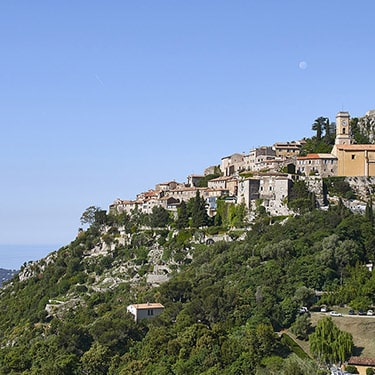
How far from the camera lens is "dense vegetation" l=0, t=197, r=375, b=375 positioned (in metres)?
43.8

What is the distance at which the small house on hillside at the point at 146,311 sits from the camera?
55.8 m

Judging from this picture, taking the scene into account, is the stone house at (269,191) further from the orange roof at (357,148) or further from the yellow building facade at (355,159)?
the orange roof at (357,148)

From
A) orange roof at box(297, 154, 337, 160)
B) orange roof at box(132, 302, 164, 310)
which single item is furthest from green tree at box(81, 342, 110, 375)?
orange roof at box(297, 154, 337, 160)

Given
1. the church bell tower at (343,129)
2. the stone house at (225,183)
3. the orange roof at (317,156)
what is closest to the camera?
the orange roof at (317,156)

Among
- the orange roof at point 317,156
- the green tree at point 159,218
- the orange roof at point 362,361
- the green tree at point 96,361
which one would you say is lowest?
the green tree at point 96,361

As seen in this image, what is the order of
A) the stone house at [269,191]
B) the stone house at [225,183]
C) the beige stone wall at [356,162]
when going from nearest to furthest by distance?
the stone house at [269,191] < the beige stone wall at [356,162] < the stone house at [225,183]

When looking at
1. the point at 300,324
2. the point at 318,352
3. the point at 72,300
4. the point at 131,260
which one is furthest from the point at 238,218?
the point at 318,352

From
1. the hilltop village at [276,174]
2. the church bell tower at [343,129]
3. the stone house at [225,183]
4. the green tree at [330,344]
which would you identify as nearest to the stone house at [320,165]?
the hilltop village at [276,174]

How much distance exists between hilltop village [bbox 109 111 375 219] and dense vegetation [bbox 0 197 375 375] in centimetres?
370

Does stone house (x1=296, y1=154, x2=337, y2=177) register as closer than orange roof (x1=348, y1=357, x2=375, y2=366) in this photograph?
No

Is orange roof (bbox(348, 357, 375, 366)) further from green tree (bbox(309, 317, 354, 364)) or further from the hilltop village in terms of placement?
the hilltop village

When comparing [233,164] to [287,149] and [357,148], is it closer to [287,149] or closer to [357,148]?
[287,149]

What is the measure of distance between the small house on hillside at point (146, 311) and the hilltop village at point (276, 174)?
18491 millimetres

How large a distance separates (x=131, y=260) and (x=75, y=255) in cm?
1175
